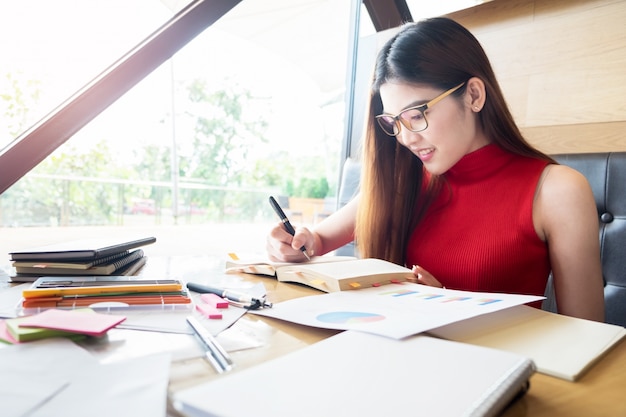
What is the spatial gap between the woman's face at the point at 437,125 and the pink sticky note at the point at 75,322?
774mm

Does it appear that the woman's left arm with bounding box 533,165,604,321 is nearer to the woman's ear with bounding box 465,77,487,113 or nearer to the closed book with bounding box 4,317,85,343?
the woman's ear with bounding box 465,77,487,113


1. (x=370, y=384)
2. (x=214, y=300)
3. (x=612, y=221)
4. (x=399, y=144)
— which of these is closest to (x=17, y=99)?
(x=399, y=144)

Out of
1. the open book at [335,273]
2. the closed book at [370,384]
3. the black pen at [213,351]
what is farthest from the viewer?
the open book at [335,273]

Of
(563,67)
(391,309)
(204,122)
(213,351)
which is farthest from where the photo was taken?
(204,122)

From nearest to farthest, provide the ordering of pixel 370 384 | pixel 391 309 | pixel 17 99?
pixel 370 384 < pixel 391 309 < pixel 17 99

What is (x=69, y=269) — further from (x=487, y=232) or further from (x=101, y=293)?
(x=487, y=232)

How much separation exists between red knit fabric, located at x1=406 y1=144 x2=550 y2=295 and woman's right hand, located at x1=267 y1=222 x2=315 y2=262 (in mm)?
321

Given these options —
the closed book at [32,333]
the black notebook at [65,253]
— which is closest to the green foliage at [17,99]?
the black notebook at [65,253]

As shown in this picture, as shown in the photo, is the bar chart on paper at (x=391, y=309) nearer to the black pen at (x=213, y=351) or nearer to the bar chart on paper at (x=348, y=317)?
the bar chart on paper at (x=348, y=317)

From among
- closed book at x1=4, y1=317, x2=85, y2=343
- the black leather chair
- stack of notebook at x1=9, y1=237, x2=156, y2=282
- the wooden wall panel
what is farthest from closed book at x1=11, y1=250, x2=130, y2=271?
the wooden wall panel

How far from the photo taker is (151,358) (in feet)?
1.28

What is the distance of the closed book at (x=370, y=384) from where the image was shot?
0.91ft

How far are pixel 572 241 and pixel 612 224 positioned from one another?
0.83ft

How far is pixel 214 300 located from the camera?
23.9 inches
